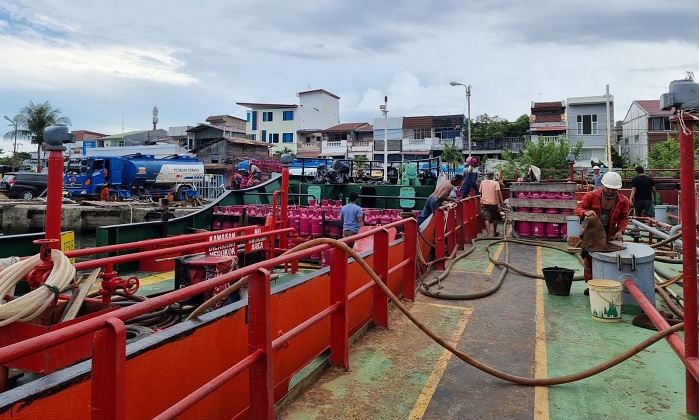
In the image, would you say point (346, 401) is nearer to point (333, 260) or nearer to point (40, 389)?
point (333, 260)

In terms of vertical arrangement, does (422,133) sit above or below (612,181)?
above

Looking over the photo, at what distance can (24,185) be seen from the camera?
87.9 ft

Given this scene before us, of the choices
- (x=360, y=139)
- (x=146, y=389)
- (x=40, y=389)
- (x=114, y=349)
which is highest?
(x=360, y=139)

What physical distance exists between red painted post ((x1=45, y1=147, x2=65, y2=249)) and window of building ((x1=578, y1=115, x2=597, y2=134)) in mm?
51194

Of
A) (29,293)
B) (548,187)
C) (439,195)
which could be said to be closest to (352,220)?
(439,195)

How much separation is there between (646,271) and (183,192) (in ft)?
91.3

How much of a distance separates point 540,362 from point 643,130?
4953cm

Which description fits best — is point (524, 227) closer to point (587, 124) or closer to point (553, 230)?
point (553, 230)

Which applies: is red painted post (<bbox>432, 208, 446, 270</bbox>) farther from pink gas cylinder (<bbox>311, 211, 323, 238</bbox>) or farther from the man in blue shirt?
pink gas cylinder (<bbox>311, 211, 323, 238</bbox>)

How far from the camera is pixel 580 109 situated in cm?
4738

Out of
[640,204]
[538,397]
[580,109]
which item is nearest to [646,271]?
[538,397]

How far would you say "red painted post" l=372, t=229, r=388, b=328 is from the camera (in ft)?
17.2

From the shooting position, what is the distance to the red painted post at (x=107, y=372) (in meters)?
1.88

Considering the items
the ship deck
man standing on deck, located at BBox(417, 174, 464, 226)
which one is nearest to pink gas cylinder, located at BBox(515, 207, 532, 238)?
man standing on deck, located at BBox(417, 174, 464, 226)
